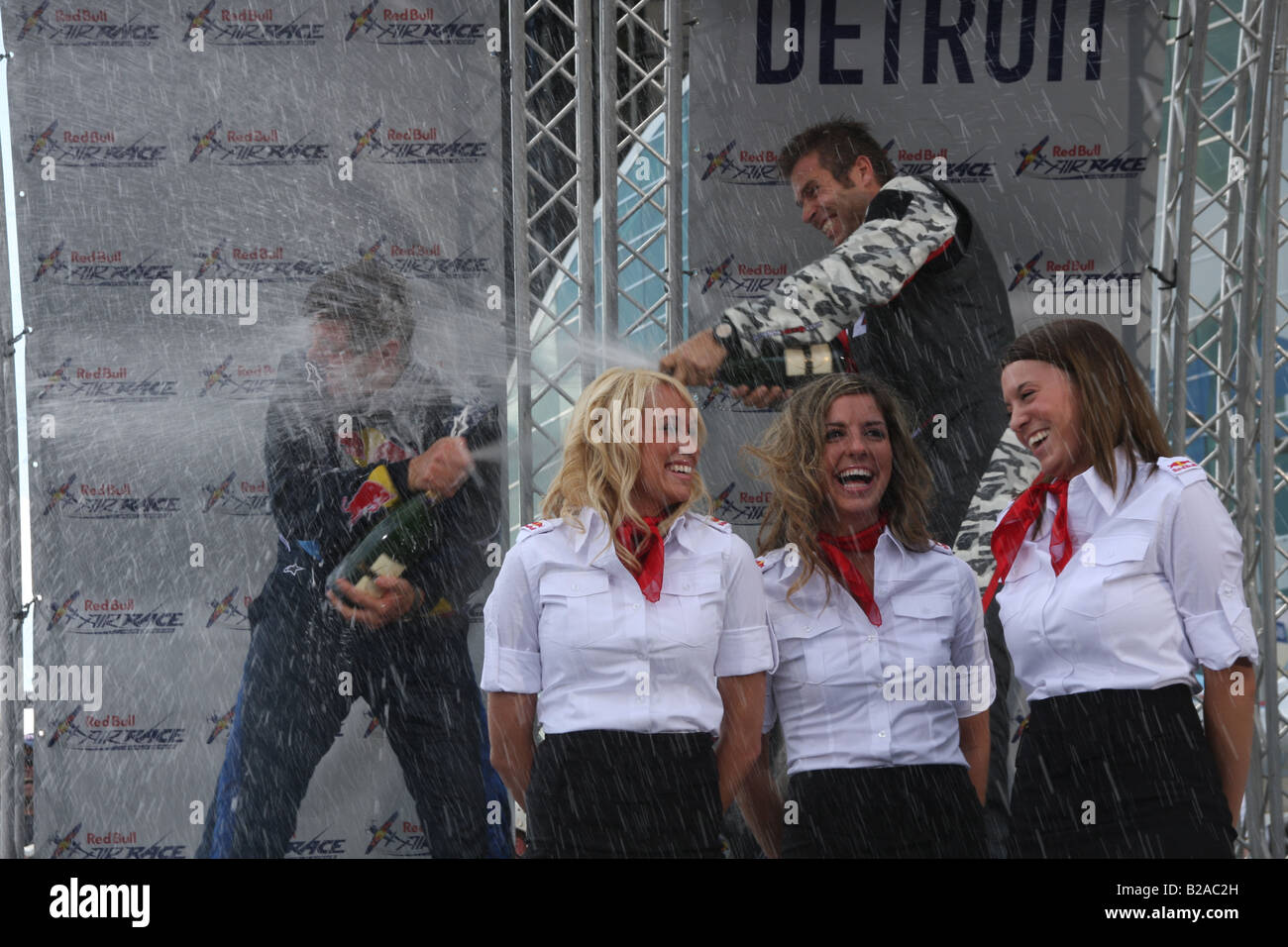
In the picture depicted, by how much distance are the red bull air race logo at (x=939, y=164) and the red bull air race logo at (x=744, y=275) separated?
58cm

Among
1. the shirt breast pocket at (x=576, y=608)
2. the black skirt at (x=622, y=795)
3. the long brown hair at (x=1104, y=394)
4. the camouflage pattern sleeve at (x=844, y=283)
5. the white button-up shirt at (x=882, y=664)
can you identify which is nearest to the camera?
the black skirt at (x=622, y=795)

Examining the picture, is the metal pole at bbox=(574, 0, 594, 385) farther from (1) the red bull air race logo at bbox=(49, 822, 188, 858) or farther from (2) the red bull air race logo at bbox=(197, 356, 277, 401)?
(1) the red bull air race logo at bbox=(49, 822, 188, 858)

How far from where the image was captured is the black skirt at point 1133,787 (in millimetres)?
3115

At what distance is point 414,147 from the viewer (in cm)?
487

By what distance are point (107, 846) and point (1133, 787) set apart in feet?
12.1

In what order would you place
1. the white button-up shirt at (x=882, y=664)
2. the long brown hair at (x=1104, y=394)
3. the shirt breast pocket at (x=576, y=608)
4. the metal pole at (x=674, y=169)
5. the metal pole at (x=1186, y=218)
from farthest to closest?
the metal pole at (x=674, y=169), the metal pole at (x=1186, y=218), the long brown hair at (x=1104, y=394), the white button-up shirt at (x=882, y=664), the shirt breast pocket at (x=576, y=608)

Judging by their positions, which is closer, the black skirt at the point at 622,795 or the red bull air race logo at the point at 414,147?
the black skirt at the point at 622,795

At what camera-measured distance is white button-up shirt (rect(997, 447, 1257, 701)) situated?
3.15 meters

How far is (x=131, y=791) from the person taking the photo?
193 inches

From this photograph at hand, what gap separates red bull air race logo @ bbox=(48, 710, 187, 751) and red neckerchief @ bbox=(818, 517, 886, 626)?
2.77 meters

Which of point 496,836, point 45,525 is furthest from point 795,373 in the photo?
point 45,525

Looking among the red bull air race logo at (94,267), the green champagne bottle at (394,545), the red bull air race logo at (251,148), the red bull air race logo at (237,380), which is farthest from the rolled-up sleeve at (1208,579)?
the red bull air race logo at (94,267)

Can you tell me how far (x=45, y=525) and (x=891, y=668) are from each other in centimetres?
328

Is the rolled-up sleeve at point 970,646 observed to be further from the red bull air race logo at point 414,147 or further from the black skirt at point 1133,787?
the red bull air race logo at point 414,147
